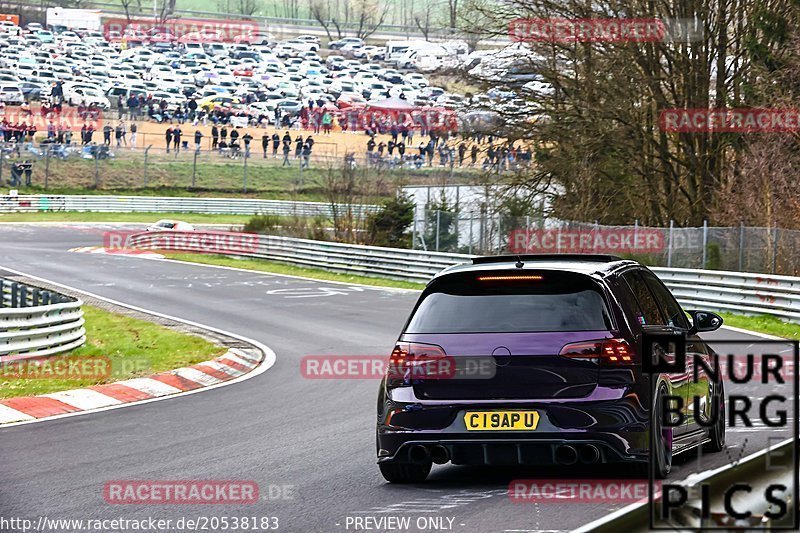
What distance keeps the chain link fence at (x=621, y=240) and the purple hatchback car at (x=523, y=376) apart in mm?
20792

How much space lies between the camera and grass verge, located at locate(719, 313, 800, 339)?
936 inches

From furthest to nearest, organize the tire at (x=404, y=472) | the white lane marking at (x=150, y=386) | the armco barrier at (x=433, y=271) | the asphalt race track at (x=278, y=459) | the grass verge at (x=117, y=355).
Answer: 1. the armco barrier at (x=433, y=271)
2. the grass verge at (x=117, y=355)
3. the white lane marking at (x=150, y=386)
4. the tire at (x=404, y=472)
5. the asphalt race track at (x=278, y=459)

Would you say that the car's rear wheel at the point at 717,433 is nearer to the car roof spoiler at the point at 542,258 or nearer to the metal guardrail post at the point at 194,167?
the car roof spoiler at the point at 542,258

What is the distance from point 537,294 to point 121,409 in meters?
6.68

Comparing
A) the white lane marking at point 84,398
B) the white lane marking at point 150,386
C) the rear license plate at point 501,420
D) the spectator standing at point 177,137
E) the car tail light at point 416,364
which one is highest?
the spectator standing at point 177,137

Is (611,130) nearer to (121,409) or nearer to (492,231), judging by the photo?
(492,231)

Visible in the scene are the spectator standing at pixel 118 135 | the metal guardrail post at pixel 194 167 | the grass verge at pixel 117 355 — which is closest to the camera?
the grass verge at pixel 117 355

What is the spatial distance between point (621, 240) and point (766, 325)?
744cm

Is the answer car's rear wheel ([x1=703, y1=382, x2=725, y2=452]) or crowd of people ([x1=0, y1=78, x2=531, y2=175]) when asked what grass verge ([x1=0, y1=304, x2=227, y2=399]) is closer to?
car's rear wheel ([x1=703, y1=382, x2=725, y2=452])

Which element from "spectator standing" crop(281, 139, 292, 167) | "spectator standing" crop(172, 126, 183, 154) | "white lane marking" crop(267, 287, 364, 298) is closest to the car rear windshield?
"white lane marking" crop(267, 287, 364, 298)

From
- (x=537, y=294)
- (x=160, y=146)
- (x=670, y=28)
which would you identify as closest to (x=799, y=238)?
(x=670, y=28)

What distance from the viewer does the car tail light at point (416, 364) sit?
812 centimetres

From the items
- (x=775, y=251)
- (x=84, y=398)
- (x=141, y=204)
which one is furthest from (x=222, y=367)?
(x=141, y=204)

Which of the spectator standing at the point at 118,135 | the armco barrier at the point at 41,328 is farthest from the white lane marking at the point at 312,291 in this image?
the spectator standing at the point at 118,135
